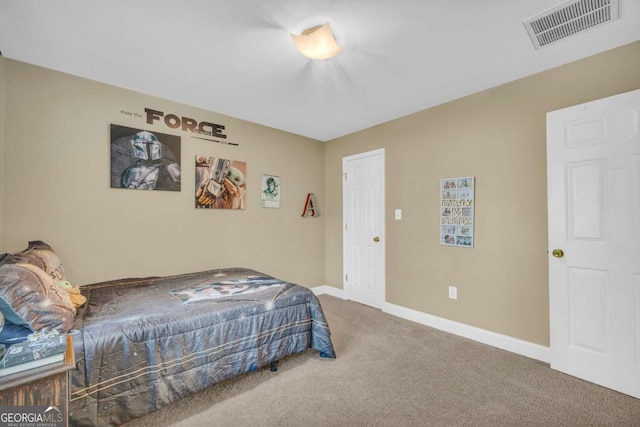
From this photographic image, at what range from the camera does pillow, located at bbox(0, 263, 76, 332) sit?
138 centimetres

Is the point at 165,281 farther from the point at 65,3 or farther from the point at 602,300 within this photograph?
the point at 602,300

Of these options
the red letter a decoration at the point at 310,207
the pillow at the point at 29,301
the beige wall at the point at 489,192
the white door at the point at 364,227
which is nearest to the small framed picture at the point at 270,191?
the red letter a decoration at the point at 310,207

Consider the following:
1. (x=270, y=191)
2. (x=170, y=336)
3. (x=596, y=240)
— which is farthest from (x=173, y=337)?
(x=596, y=240)

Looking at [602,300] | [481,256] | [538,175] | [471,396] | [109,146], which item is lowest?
[471,396]

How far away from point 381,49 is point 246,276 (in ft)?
7.56

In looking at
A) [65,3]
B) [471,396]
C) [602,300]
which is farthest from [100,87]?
[602,300]

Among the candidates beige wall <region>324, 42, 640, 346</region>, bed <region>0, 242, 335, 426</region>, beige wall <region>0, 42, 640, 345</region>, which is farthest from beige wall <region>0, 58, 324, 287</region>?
beige wall <region>324, 42, 640, 346</region>

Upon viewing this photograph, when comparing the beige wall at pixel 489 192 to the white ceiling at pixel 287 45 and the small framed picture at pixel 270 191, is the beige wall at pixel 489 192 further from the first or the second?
the small framed picture at pixel 270 191

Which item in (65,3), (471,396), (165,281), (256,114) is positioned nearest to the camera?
(65,3)

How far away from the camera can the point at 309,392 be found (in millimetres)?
1997

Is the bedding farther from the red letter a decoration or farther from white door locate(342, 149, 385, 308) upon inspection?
the red letter a decoration

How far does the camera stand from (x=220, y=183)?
137 inches

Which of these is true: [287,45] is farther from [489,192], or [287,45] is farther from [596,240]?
[596,240]

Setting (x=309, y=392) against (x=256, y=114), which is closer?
(x=309, y=392)
